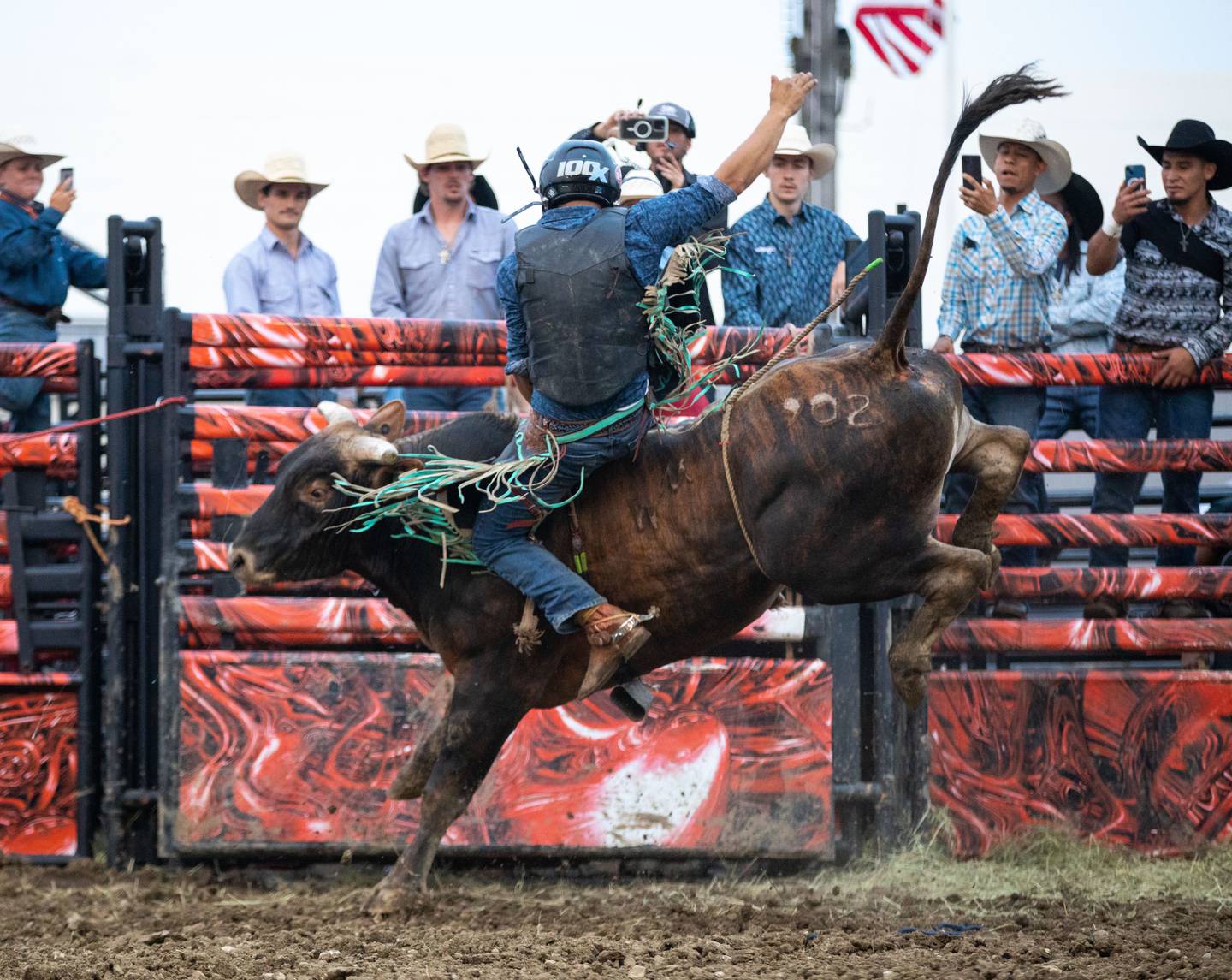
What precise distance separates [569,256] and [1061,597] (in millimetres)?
2940

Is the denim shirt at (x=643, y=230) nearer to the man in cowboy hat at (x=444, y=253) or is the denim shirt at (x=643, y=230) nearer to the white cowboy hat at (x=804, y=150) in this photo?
the man in cowboy hat at (x=444, y=253)

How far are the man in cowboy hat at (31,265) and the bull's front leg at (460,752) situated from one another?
103 inches

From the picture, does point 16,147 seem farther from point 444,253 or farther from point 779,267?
point 779,267

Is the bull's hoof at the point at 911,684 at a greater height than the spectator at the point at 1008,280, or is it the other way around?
the spectator at the point at 1008,280

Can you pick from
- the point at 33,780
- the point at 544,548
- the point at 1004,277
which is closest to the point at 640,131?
the point at 1004,277

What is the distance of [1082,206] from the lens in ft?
23.8

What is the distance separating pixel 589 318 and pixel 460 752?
1616 millimetres

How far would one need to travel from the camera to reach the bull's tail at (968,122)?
174 inches

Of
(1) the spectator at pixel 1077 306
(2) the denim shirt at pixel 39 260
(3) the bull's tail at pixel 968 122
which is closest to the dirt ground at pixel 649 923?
(3) the bull's tail at pixel 968 122

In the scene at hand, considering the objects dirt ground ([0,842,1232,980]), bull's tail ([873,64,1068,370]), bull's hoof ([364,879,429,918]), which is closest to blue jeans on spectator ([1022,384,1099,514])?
dirt ground ([0,842,1232,980])

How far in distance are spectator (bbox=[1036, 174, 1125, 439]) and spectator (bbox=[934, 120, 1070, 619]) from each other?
0.32 metres

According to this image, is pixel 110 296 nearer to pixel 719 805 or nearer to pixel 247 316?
pixel 247 316

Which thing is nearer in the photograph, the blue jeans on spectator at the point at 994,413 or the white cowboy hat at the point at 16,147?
the blue jeans on spectator at the point at 994,413

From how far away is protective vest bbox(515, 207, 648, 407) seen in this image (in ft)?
15.3
